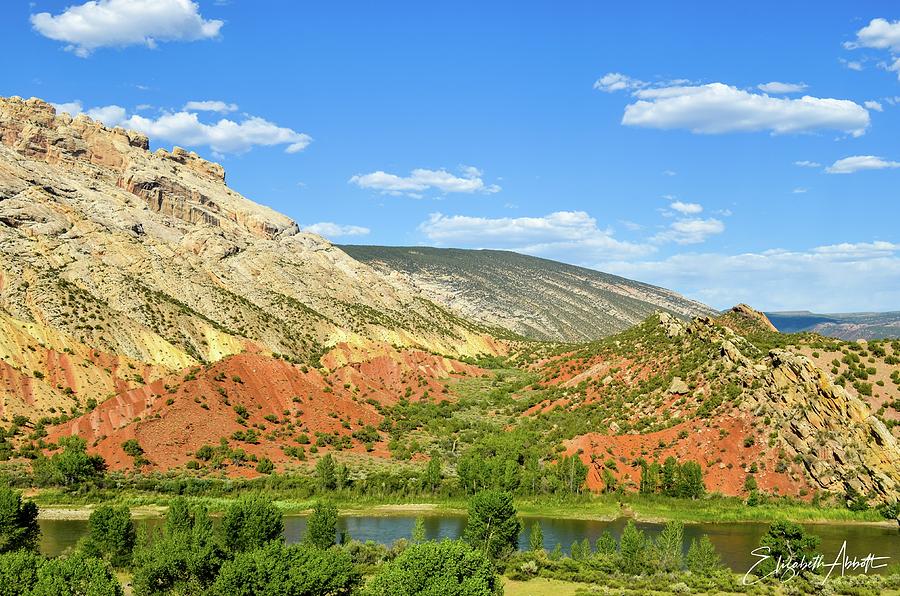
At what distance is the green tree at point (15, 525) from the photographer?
48438mm

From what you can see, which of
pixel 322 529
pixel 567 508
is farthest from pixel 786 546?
pixel 322 529

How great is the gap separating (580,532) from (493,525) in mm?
13089

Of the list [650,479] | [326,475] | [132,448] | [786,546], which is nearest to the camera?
[786,546]

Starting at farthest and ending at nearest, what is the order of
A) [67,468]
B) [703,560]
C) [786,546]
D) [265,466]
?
[265,466]
[67,468]
[786,546]
[703,560]

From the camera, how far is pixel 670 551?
50.2m

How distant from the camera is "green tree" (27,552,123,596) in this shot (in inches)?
1351

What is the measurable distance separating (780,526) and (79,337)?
291ft

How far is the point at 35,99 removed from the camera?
175000mm

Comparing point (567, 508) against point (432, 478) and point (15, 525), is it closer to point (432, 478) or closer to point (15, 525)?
point (432, 478)

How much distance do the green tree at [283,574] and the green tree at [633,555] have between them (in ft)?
62.7

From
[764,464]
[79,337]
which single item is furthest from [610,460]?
[79,337]

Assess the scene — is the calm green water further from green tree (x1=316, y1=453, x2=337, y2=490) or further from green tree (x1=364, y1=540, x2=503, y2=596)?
green tree (x1=364, y1=540, x2=503, y2=596)

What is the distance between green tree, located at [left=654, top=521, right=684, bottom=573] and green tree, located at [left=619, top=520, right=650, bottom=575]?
953mm

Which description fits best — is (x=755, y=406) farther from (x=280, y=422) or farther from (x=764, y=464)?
(x=280, y=422)
